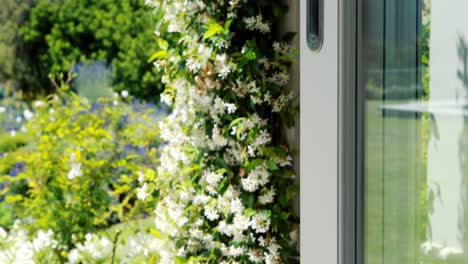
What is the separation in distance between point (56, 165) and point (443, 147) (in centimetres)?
244

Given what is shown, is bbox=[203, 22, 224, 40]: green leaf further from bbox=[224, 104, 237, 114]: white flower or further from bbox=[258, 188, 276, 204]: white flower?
bbox=[258, 188, 276, 204]: white flower

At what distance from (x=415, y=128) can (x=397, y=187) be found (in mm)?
139

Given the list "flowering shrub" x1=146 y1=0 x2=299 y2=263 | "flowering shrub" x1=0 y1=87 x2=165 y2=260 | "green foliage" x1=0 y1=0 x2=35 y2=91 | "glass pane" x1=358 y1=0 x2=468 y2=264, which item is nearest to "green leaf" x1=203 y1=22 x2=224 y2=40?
"flowering shrub" x1=146 y1=0 x2=299 y2=263

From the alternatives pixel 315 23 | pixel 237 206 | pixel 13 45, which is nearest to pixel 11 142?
pixel 13 45

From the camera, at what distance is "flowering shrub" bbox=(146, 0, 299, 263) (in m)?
2.06

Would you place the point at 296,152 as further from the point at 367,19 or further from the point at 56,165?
the point at 56,165

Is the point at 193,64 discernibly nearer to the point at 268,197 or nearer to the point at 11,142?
the point at 268,197

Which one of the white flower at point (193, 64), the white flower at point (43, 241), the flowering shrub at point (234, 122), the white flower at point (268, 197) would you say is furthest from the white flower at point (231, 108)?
the white flower at point (43, 241)

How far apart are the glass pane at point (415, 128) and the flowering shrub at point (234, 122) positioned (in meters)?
0.57

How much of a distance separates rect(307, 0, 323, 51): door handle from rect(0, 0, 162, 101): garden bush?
328 centimetres

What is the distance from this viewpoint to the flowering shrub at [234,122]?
2061 mm

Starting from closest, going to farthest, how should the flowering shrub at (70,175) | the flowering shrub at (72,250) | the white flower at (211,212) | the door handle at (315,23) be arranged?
the door handle at (315,23) → the white flower at (211,212) → the flowering shrub at (72,250) → the flowering shrub at (70,175)

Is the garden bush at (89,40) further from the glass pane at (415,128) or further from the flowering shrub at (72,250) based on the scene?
the glass pane at (415,128)

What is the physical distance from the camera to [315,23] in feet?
5.07
